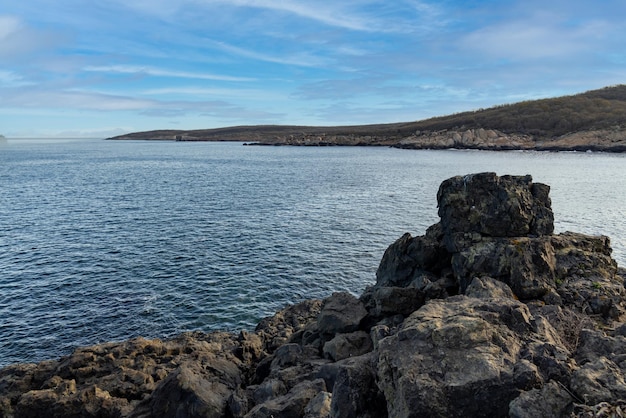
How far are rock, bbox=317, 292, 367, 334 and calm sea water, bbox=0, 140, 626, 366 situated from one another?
8.32 meters

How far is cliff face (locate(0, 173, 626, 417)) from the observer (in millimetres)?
8891

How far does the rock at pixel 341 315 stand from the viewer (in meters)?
21.0

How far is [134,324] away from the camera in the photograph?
27.9m

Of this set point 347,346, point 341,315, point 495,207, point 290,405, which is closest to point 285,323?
point 341,315

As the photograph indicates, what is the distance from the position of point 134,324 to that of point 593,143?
643 feet

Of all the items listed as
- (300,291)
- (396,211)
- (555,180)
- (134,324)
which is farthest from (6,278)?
(555,180)

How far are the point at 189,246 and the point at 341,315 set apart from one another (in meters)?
27.0

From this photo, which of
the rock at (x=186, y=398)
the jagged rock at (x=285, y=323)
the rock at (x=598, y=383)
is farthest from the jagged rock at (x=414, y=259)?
the rock at (x=598, y=383)

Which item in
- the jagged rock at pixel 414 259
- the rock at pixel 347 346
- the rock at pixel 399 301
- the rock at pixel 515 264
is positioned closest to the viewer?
the rock at pixel 515 264

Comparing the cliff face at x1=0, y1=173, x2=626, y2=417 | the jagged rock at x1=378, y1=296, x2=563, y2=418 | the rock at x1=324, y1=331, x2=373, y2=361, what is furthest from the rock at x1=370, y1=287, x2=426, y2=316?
the jagged rock at x1=378, y1=296, x2=563, y2=418

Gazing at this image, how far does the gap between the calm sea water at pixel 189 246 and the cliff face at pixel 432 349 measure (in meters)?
5.22

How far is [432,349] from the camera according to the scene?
9.78m

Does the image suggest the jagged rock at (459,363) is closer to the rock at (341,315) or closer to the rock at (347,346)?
the rock at (347,346)

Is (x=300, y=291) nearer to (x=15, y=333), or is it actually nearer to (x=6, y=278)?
(x=15, y=333)
